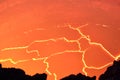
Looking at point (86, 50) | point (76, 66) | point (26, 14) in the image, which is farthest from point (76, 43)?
point (26, 14)

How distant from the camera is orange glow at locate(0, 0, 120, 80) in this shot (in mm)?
13047

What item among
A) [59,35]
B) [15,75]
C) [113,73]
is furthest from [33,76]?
[59,35]

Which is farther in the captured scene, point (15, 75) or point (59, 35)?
point (59, 35)

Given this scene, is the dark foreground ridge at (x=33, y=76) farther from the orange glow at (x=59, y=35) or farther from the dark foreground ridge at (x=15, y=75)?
the orange glow at (x=59, y=35)

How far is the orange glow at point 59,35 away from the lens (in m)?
13.0

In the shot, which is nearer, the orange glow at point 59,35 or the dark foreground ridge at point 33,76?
the dark foreground ridge at point 33,76

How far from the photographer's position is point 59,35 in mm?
14516

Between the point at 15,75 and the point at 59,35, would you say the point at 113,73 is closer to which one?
the point at 15,75

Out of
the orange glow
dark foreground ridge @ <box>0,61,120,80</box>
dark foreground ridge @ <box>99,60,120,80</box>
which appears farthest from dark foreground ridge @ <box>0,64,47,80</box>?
the orange glow

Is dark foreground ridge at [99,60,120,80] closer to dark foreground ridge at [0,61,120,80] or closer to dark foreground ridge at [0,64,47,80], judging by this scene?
dark foreground ridge at [0,61,120,80]

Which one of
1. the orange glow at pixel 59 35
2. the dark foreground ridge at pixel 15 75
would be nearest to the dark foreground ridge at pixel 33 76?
the dark foreground ridge at pixel 15 75

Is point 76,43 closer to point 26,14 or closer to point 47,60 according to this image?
point 47,60

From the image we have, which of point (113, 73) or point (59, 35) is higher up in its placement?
point (113, 73)

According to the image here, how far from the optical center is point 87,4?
1513cm
